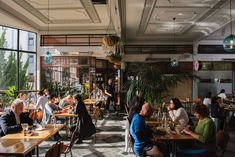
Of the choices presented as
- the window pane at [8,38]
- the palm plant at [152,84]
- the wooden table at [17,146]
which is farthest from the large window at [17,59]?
the wooden table at [17,146]

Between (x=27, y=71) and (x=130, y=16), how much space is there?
5579 millimetres

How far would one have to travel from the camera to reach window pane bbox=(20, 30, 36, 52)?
11.3 meters

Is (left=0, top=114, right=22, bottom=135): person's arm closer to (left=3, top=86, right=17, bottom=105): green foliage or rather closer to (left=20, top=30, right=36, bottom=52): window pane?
(left=3, top=86, right=17, bottom=105): green foliage

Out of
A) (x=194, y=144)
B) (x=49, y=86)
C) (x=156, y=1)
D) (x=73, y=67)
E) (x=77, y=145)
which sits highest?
(x=156, y=1)

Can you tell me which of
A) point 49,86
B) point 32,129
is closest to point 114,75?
point 49,86

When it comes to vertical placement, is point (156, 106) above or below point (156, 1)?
below

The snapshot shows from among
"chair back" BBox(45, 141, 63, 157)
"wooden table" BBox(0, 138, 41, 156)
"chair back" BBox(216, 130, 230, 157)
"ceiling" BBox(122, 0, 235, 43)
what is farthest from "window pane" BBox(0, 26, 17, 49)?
"chair back" BBox(216, 130, 230, 157)

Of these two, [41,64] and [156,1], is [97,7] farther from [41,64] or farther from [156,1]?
[41,64]

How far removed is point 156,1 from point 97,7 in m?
2.30

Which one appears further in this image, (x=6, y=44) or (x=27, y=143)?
(x=6, y=44)

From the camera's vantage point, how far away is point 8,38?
33.6ft

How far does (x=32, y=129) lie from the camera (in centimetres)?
427

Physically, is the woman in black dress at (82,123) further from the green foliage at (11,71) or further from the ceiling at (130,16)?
the green foliage at (11,71)

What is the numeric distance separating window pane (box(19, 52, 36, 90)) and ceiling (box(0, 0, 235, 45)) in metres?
A: 1.41
